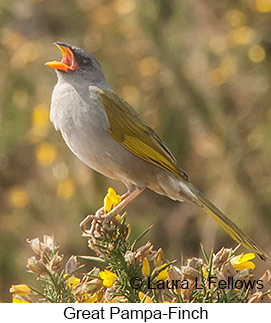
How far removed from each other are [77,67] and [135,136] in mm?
481

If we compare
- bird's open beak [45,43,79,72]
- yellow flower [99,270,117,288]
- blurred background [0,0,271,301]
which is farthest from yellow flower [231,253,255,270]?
blurred background [0,0,271,301]

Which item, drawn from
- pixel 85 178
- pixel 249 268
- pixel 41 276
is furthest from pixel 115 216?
pixel 85 178

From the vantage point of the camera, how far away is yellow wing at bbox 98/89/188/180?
9.96 feet

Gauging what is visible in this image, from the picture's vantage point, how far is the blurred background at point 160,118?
485 cm

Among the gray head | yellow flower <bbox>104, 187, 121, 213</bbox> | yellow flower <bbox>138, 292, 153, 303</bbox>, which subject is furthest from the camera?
the gray head

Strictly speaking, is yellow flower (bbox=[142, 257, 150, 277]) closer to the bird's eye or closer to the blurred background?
the bird's eye

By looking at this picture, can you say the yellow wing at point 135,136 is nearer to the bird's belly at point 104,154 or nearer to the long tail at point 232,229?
the bird's belly at point 104,154

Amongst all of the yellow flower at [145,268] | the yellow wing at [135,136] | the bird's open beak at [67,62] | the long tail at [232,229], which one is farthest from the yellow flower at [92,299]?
the bird's open beak at [67,62]

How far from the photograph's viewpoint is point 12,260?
18.3 ft

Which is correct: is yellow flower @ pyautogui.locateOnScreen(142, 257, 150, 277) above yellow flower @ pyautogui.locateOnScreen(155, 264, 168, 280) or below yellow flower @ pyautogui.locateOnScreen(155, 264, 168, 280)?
above

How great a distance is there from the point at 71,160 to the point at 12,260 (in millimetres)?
1062

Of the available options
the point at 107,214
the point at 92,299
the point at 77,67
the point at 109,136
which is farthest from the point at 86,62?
the point at 92,299

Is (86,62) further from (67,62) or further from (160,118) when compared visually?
(160,118)
